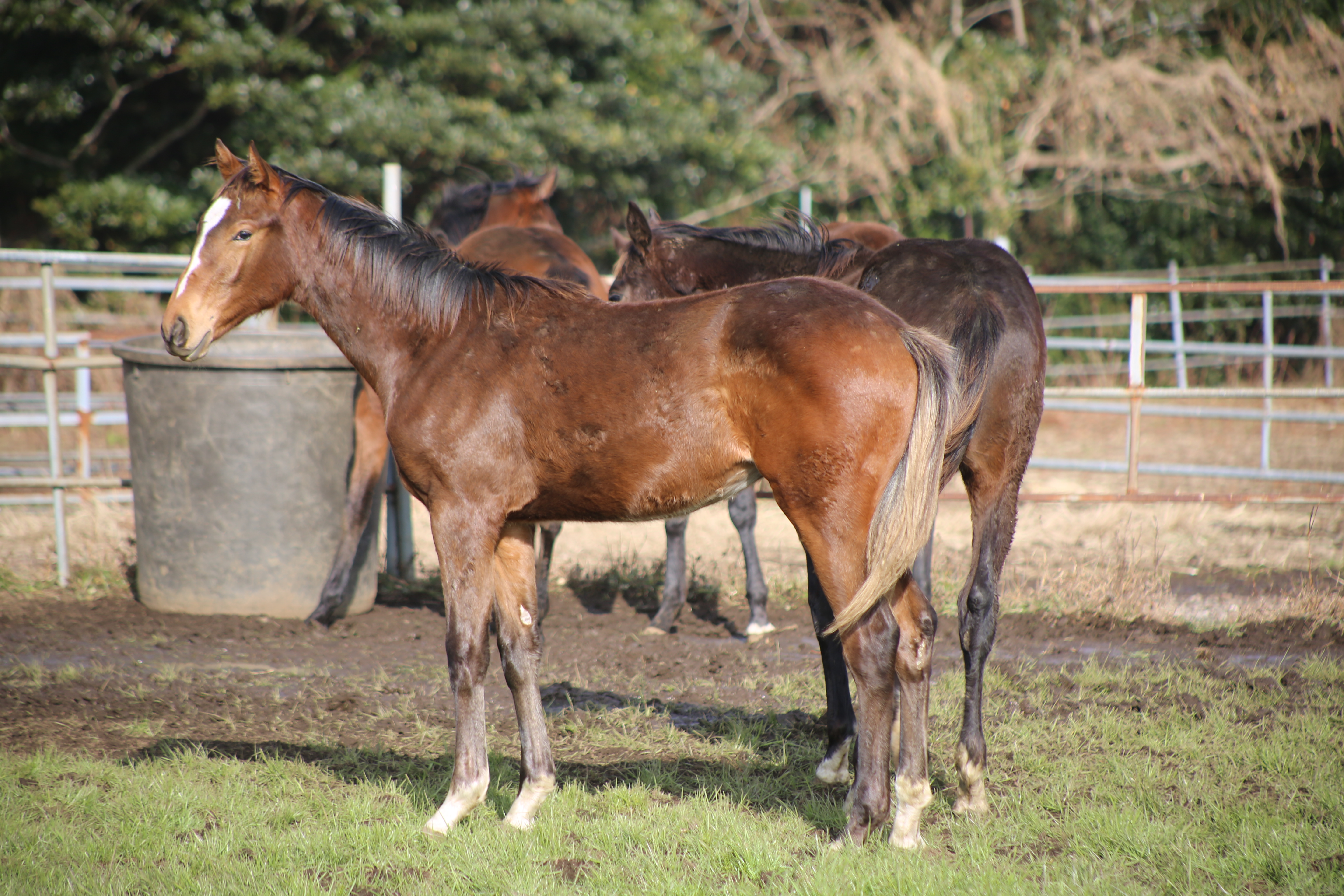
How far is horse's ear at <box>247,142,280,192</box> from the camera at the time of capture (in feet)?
10.8

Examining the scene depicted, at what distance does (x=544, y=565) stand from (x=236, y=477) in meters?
1.74

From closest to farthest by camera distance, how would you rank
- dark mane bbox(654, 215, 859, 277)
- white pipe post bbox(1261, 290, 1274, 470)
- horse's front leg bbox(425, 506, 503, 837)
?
horse's front leg bbox(425, 506, 503, 837)
dark mane bbox(654, 215, 859, 277)
white pipe post bbox(1261, 290, 1274, 470)

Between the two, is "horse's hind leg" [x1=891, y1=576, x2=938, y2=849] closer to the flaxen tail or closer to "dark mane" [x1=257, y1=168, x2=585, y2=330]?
the flaxen tail

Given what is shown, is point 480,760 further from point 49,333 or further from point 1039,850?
point 49,333

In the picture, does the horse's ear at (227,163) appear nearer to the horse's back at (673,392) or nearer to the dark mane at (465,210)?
the horse's back at (673,392)

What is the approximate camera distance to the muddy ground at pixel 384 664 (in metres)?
4.05

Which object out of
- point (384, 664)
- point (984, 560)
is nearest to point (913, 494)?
point (984, 560)

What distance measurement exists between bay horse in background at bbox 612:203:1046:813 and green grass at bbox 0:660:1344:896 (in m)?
0.25

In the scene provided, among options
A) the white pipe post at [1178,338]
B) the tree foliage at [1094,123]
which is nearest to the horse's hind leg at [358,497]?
the white pipe post at [1178,338]

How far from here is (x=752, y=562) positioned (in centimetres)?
554

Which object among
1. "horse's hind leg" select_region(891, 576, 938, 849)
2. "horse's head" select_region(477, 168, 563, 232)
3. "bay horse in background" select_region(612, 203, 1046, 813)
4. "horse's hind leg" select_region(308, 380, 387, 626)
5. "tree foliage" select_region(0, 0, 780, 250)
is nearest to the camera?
"horse's hind leg" select_region(891, 576, 938, 849)

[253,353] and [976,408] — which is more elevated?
[976,408]

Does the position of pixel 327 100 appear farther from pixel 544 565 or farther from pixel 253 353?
pixel 544 565

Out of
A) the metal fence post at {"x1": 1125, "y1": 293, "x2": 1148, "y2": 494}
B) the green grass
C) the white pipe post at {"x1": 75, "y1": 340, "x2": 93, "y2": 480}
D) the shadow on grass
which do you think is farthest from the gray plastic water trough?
the metal fence post at {"x1": 1125, "y1": 293, "x2": 1148, "y2": 494}
